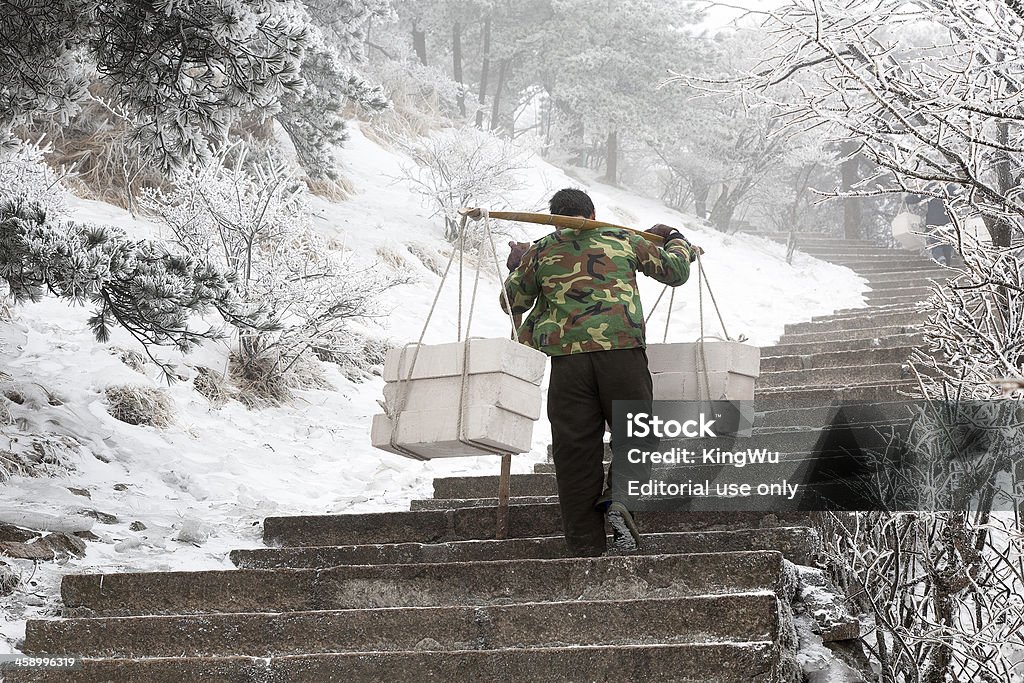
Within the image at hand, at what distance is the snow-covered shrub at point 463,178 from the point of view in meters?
13.7

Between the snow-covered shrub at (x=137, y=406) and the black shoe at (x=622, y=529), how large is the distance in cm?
412

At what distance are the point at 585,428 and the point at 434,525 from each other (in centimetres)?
132

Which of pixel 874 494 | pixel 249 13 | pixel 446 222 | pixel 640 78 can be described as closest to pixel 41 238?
pixel 249 13

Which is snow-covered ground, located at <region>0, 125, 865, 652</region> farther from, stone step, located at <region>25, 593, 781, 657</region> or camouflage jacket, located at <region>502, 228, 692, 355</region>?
camouflage jacket, located at <region>502, 228, 692, 355</region>

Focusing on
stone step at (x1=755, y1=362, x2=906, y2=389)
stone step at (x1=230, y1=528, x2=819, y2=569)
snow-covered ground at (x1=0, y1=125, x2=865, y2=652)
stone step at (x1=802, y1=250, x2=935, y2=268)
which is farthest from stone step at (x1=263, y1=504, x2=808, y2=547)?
stone step at (x1=802, y1=250, x2=935, y2=268)

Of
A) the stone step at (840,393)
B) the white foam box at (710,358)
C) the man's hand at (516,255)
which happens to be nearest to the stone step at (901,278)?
the stone step at (840,393)

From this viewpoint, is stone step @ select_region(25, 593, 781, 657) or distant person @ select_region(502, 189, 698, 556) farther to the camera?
distant person @ select_region(502, 189, 698, 556)

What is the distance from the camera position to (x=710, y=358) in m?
4.19

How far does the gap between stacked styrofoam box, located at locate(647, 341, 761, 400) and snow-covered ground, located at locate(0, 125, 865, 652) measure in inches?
87.7

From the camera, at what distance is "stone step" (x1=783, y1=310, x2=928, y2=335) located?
30.2ft

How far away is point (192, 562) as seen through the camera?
4.66m

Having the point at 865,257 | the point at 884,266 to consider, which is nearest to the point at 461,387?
the point at 884,266

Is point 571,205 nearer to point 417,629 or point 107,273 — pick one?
point 417,629

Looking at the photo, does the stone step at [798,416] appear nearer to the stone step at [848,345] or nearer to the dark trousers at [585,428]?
the stone step at [848,345]
